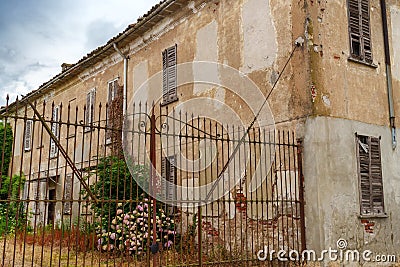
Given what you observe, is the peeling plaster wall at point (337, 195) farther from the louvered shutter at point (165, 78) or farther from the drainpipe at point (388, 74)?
the louvered shutter at point (165, 78)

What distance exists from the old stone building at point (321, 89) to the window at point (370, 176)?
2 centimetres

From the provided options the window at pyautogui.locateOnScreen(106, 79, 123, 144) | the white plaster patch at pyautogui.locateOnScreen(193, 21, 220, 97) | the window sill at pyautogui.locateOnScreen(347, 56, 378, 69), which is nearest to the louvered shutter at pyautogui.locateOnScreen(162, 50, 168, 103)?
the white plaster patch at pyautogui.locateOnScreen(193, 21, 220, 97)

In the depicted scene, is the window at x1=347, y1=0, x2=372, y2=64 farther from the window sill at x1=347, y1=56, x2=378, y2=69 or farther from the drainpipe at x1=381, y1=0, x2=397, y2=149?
the drainpipe at x1=381, y1=0, x2=397, y2=149

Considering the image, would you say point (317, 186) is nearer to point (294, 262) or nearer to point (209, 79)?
point (294, 262)

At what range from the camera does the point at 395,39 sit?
31.8 ft

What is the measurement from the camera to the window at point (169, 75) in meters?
11.5

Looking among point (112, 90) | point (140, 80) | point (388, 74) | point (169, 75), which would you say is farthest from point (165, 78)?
point (388, 74)

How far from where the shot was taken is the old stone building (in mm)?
7742

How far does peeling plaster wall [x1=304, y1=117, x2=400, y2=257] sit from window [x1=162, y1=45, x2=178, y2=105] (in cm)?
467

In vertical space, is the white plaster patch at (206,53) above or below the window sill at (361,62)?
above

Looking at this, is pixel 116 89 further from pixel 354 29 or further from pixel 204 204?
pixel 354 29

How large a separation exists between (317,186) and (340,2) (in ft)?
12.7

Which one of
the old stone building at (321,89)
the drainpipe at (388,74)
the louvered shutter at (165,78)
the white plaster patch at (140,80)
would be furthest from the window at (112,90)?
the drainpipe at (388,74)

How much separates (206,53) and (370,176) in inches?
187
